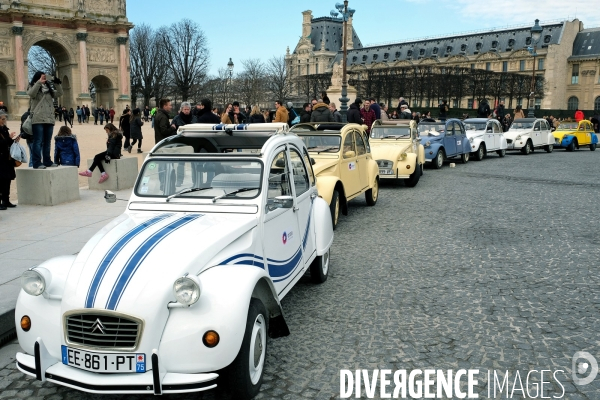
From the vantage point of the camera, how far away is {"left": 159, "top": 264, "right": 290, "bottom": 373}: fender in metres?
3.41

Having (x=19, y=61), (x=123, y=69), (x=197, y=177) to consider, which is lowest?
(x=197, y=177)

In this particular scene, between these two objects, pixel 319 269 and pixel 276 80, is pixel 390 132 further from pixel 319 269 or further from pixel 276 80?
pixel 276 80

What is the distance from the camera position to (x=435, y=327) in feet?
16.8

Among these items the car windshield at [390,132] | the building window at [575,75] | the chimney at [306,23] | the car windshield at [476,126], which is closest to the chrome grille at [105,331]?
the car windshield at [390,132]

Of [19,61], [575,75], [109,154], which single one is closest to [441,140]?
[109,154]

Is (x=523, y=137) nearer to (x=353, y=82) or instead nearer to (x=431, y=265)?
(x=431, y=265)

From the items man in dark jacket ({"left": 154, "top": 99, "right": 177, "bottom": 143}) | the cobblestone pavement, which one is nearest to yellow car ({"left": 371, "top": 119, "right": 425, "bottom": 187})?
the cobblestone pavement

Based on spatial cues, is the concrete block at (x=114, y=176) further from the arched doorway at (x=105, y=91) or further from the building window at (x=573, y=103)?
the building window at (x=573, y=103)

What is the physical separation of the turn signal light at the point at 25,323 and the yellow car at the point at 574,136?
29536 mm

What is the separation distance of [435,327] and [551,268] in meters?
2.63

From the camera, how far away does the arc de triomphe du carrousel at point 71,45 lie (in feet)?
170

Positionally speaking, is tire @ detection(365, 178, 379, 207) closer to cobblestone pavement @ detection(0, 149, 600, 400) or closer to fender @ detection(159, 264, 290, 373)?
cobblestone pavement @ detection(0, 149, 600, 400)

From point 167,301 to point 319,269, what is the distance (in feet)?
9.81

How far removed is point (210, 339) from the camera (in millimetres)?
3443
